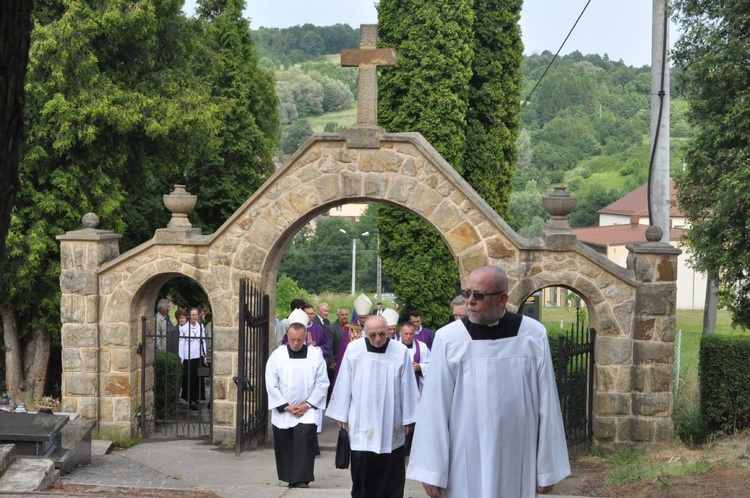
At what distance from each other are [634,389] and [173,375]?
663 cm

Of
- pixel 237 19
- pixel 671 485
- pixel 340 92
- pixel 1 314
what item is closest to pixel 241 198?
pixel 237 19

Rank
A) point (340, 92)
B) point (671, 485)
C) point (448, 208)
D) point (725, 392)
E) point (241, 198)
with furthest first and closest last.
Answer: point (340, 92), point (241, 198), point (725, 392), point (448, 208), point (671, 485)

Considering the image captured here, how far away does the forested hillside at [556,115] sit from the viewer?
231 ft

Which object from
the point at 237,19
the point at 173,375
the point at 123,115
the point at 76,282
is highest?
the point at 237,19

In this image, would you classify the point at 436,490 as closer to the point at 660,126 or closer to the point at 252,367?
the point at 252,367

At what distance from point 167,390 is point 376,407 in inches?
252

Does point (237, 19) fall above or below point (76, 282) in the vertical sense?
above

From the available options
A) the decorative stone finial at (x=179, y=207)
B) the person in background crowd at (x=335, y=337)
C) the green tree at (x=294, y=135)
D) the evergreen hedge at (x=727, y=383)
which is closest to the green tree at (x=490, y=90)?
the person in background crowd at (x=335, y=337)

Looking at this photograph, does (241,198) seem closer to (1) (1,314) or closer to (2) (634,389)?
(1) (1,314)

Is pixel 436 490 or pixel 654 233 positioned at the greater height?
pixel 654 233

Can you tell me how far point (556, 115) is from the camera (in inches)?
3649

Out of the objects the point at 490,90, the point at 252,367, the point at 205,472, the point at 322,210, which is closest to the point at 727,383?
the point at 322,210

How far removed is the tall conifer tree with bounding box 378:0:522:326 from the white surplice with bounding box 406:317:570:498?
16.2 metres

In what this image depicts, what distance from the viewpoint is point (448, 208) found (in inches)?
512
